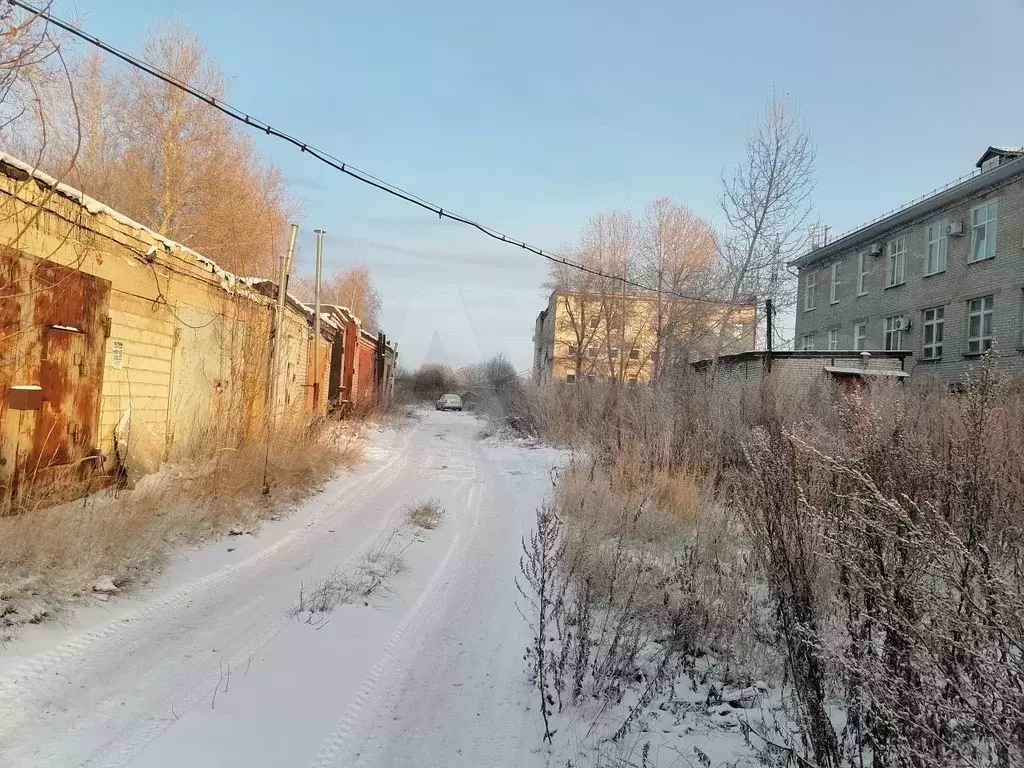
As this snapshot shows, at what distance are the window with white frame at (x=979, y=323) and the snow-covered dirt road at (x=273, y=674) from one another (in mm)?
19731

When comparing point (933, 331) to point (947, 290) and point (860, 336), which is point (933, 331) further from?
point (860, 336)

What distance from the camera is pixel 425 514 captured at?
739 centimetres

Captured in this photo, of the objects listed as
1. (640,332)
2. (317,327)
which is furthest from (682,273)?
(317,327)

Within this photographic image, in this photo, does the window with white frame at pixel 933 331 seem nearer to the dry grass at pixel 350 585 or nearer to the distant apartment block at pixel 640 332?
the distant apartment block at pixel 640 332

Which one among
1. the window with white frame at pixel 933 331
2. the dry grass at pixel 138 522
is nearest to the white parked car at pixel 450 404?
the window with white frame at pixel 933 331

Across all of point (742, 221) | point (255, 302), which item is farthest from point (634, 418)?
point (742, 221)

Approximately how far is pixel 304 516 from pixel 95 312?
10.0ft

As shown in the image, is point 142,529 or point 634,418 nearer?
point 142,529

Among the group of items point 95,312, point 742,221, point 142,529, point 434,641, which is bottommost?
point 434,641

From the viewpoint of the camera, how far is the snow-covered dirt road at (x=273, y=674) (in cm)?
264

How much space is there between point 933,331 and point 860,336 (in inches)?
166

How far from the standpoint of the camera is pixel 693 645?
381 centimetres

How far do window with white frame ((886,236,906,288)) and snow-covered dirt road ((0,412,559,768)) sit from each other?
23243 mm

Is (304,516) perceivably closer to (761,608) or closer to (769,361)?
(761,608)
